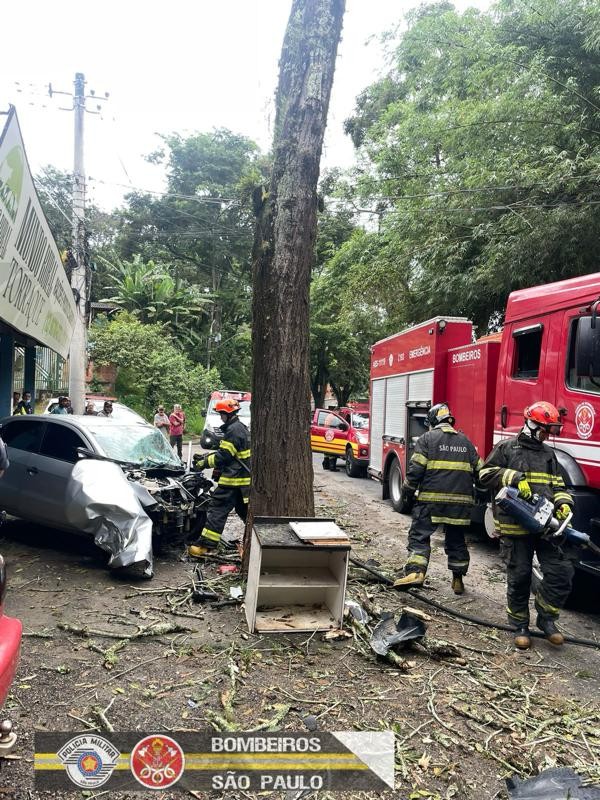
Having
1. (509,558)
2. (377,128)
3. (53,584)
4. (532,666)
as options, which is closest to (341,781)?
(532,666)

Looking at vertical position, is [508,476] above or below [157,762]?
above

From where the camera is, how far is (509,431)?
6.20 metres

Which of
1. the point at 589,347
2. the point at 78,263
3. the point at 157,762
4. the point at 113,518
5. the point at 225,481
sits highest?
the point at 78,263

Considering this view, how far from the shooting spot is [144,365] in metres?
23.5

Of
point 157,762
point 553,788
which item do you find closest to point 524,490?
point 553,788

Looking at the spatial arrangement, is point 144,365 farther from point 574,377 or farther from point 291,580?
point 574,377

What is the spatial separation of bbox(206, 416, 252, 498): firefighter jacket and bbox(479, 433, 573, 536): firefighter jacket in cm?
247

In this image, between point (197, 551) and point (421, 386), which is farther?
point (421, 386)

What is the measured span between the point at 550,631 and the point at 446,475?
1596 millimetres

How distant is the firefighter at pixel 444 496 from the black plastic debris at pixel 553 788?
282 cm

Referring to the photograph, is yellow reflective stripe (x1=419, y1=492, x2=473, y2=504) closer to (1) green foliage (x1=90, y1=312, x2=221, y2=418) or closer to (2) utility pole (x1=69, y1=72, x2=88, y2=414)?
(2) utility pole (x1=69, y1=72, x2=88, y2=414)

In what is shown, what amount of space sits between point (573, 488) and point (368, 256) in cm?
1485

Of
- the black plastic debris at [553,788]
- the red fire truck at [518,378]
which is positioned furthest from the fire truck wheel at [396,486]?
the black plastic debris at [553,788]

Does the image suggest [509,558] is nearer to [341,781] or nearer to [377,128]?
[341,781]
